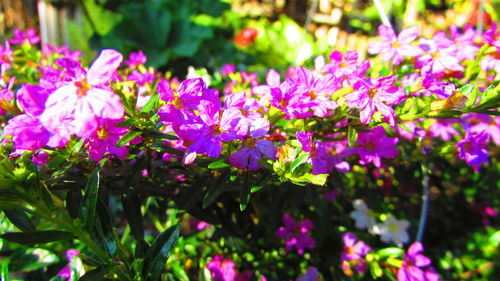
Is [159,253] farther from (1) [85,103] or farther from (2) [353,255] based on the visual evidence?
(2) [353,255]

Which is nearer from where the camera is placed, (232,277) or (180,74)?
(232,277)

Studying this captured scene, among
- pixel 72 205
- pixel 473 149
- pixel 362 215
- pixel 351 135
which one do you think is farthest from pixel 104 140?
pixel 362 215

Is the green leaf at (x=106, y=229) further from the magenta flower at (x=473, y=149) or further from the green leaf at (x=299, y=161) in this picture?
the magenta flower at (x=473, y=149)

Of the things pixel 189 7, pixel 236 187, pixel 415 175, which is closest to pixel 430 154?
pixel 415 175

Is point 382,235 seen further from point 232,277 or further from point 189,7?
point 189,7

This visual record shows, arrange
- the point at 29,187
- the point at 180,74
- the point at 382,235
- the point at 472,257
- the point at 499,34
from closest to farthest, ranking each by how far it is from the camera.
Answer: the point at 29,187 < the point at 499,34 < the point at 382,235 < the point at 472,257 < the point at 180,74

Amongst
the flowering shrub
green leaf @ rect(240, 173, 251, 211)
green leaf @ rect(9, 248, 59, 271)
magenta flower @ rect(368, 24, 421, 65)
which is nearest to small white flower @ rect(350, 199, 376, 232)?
the flowering shrub

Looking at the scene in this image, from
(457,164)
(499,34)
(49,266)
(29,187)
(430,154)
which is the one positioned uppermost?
(499,34)
